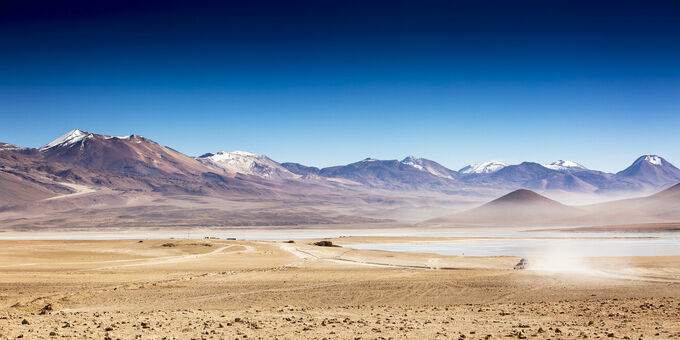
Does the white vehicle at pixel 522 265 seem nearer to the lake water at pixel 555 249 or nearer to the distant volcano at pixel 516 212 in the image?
the lake water at pixel 555 249

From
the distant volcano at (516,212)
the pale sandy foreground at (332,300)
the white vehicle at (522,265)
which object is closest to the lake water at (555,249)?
the white vehicle at (522,265)

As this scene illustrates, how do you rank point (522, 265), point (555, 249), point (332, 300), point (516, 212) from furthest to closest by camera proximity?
point (516, 212) < point (555, 249) < point (522, 265) < point (332, 300)

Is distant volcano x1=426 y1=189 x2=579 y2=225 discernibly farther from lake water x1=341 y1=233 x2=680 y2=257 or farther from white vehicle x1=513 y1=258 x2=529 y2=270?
white vehicle x1=513 y1=258 x2=529 y2=270

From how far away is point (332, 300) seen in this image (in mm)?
23516

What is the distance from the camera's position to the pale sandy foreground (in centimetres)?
1545

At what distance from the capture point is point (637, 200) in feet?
609

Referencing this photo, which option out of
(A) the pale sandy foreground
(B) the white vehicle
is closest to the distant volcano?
(B) the white vehicle

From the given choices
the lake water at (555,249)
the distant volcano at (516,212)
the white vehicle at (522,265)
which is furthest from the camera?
the distant volcano at (516,212)

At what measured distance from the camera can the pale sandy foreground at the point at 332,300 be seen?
50.7 ft

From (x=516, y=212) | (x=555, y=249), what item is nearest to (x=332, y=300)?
(x=555, y=249)

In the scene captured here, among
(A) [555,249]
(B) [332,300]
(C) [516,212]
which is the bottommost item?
(B) [332,300]

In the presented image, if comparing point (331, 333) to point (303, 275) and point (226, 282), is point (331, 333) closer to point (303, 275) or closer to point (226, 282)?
point (226, 282)

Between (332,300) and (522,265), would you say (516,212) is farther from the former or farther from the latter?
(332,300)

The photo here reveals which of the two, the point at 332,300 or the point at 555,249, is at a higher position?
the point at 555,249
